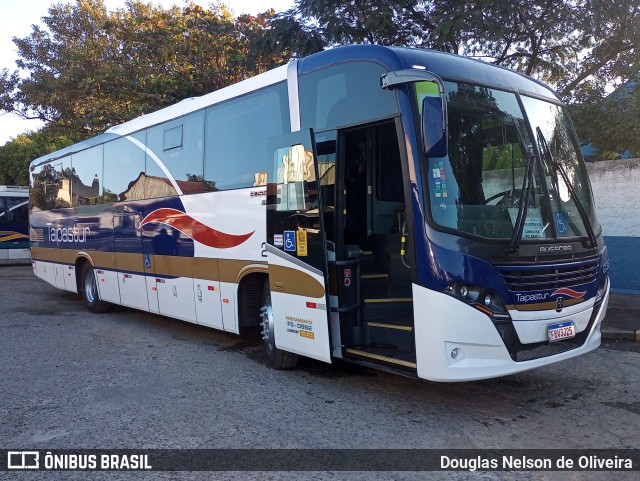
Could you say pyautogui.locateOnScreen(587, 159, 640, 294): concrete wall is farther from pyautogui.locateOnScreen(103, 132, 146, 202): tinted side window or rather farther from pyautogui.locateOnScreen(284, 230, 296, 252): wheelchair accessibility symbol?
pyautogui.locateOnScreen(103, 132, 146, 202): tinted side window

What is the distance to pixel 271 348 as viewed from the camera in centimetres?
693

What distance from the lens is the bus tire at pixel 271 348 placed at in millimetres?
6781

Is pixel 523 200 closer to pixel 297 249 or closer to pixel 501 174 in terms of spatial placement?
pixel 501 174

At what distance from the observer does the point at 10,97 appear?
21141 millimetres

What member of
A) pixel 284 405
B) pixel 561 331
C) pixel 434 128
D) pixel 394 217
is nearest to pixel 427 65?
pixel 434 128

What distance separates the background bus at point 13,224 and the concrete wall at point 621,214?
20.3 metres

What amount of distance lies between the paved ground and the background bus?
53.8ft

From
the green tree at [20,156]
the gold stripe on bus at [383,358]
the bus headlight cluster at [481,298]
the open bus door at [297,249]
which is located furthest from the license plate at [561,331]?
the green tree at [20,156]

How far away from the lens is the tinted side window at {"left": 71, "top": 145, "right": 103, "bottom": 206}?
11133mm

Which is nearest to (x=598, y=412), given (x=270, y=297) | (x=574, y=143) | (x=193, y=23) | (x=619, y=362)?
(x=619, y=362)

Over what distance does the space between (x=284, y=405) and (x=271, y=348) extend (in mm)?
1392

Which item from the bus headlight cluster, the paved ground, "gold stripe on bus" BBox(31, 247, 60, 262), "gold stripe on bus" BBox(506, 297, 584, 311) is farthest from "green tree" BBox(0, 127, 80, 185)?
"gold stripe on bus" BBox(506, 297, 584, 311)

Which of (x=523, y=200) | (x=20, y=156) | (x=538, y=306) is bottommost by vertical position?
(x=538, y=306)

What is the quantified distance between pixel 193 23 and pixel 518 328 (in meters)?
15.1
